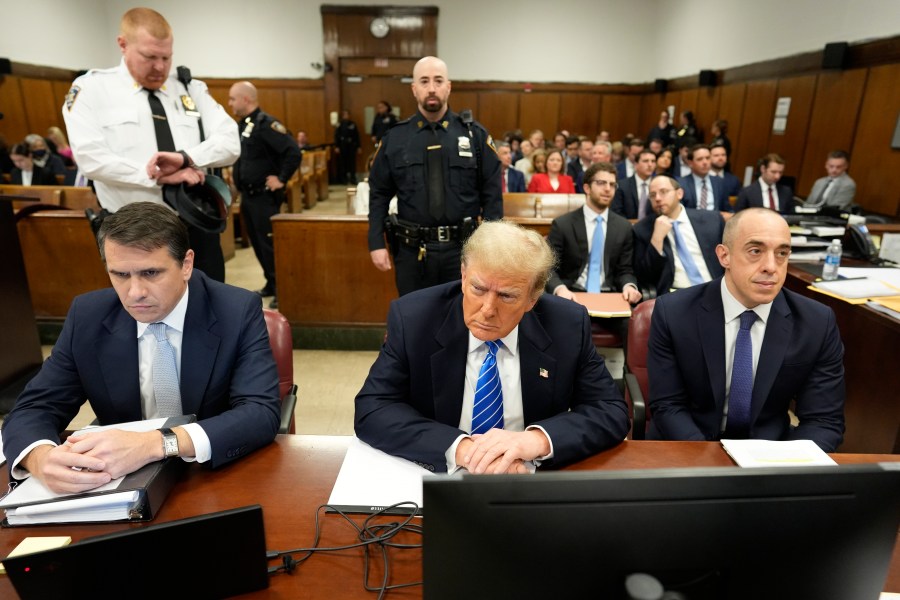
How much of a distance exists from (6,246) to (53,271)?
1.33 meters

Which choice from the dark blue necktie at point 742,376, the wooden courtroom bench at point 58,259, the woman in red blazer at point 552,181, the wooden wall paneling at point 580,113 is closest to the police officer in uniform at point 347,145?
the wooden wall paneling at point 580,113

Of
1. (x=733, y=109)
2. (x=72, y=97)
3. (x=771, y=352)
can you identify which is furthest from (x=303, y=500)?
(x=733, y=109)

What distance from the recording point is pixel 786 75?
25.7ft

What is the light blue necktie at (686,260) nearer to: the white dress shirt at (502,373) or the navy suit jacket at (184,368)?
the white dress shirt at (502,373)

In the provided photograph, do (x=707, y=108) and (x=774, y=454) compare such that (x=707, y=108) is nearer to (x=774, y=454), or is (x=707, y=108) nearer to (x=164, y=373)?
(x=774, y=454)

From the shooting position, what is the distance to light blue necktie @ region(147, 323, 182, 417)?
1.60 meters

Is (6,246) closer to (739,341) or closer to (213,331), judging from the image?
(213,331)

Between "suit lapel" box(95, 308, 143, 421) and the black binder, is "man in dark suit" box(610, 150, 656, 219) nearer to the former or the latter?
"suit lapel" box(95, 308, 143, 421)

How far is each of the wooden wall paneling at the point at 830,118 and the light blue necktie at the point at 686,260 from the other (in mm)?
4216

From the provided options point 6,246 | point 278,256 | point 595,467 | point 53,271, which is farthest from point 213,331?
point 53,271

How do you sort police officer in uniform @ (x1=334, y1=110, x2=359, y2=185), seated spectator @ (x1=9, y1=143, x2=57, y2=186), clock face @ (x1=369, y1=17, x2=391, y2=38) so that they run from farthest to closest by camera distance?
1. police officer in uniform @ (x1=334, y1=110, x2=359, y2=185)
2. clock face @ (x1=369, y1=17, x2=391, y2=38)
3. seated spectator @ (x1=9, y1=143, x2=57, y2=186)

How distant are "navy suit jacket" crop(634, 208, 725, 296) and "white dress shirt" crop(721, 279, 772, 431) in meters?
1.62

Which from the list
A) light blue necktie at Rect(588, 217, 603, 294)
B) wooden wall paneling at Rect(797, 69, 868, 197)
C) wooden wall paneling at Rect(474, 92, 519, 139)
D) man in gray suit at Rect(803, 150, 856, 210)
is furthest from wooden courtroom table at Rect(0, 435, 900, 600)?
wooden wall paneling at Rect(474, 92, 519, 139)

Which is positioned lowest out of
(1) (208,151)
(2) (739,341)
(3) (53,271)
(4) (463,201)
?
(3) (53,271)
